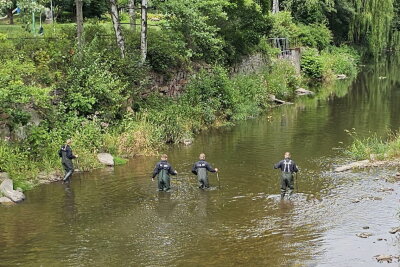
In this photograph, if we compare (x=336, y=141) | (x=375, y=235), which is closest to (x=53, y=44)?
(x=336, y=141)

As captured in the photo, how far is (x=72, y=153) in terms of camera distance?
21.3 meters

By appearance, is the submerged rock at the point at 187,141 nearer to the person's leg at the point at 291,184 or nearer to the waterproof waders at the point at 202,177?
the waterproof waders at the point at 202,177

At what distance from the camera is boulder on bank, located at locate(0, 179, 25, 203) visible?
1886 centimetres

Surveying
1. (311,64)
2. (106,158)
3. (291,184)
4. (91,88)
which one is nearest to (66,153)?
(106,158)

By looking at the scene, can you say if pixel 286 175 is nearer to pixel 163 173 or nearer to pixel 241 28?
pixel 163 173

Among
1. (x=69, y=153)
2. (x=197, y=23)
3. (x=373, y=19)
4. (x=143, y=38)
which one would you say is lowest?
(x=69, y=153)

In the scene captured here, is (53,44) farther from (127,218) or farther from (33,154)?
(127,218)

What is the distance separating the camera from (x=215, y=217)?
16953mm

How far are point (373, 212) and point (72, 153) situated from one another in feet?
36.0

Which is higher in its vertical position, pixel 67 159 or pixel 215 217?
pixel 67 159

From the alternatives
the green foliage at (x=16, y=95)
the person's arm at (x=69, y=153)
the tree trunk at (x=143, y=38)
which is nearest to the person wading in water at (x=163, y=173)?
the person's arm at (x=69, y=153)

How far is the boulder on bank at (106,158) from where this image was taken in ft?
77.8

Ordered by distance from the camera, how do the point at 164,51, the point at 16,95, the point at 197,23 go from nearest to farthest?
1. the point at 16,95
2. the point at 164,51
3. the point at 197,23

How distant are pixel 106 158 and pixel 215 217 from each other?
8360mm
